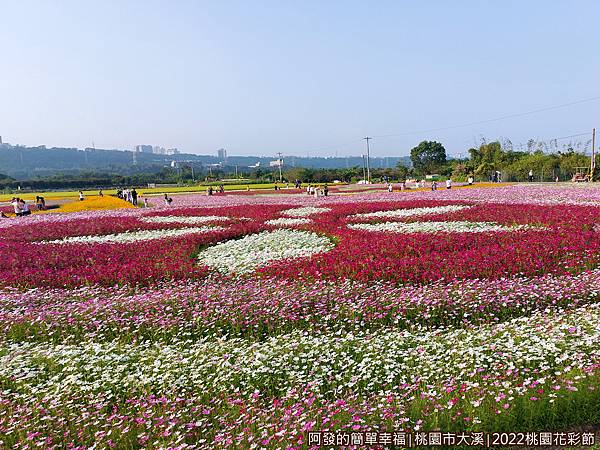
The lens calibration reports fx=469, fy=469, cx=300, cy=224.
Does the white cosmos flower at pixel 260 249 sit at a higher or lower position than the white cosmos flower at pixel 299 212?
lower

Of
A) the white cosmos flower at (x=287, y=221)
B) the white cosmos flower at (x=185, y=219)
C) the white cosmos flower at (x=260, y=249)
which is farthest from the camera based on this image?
the white cosmos flower at (x=185, y=219)

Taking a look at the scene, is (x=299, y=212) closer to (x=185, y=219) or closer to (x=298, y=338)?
(x=185, y=219)

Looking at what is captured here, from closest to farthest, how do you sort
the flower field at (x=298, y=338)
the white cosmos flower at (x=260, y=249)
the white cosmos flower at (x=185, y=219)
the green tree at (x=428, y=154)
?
1. the flower field at (x=298, y=338)
2. the white cosmos flower at (x=260, y=249)
3. the white cosmos flower at (x=185, y=219)
4. the green tree at (x=428, y=154)

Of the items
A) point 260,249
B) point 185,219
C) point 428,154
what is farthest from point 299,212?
point 428,154

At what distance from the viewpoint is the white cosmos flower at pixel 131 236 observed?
1579cm

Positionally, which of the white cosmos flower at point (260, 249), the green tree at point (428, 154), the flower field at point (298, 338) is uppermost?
the green tree at point (428, 154)

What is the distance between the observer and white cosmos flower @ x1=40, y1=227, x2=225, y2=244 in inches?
622

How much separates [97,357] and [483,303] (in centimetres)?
586

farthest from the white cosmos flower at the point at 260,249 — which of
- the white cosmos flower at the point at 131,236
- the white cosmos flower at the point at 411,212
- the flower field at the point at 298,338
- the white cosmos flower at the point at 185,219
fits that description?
the white cosmos flower at the point at 185,219

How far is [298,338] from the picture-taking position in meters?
6.63

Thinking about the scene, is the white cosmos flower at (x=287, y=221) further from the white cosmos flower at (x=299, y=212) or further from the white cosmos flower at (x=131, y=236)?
the white cosmos flower at (x=131, y=236)

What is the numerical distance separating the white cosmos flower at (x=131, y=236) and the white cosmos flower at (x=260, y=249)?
2.63 m

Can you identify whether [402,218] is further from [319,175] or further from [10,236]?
[319,175]

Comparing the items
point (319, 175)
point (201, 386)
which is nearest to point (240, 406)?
point (201, 386)
